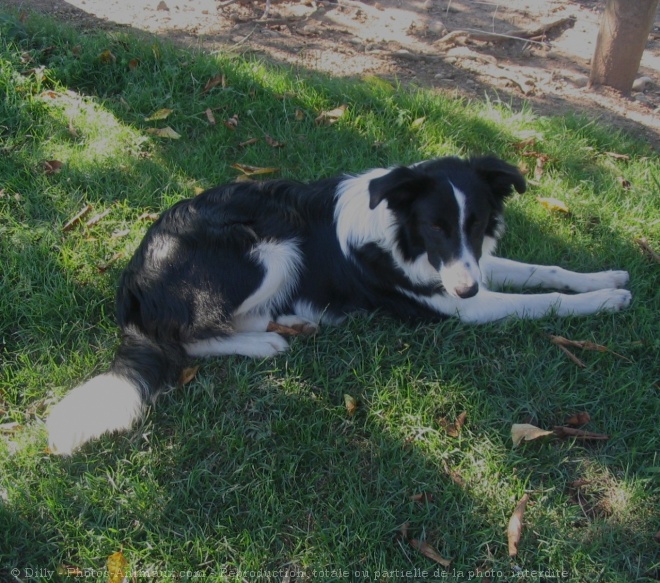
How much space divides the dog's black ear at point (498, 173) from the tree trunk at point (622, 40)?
2.72 meters

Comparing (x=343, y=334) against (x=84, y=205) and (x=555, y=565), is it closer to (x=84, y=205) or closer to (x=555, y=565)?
(x=555, y=565)

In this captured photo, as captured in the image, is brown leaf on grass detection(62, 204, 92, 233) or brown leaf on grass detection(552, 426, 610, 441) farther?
brown leaf on grass detection(62, 204, 92, 233)

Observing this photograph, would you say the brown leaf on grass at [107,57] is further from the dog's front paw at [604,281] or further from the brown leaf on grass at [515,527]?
the brown leaf on grass at [515,527]

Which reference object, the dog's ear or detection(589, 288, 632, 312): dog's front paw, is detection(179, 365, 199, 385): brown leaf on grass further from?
detection(589, 288, 632, 312): dog's front paw

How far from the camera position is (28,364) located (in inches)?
121

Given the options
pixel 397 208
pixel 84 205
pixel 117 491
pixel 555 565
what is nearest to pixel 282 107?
pixel 84 205

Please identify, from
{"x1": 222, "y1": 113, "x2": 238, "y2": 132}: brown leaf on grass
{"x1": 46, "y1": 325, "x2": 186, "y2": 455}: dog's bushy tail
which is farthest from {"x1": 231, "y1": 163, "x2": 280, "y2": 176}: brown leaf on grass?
{"x1": 46, "y1": 325, "x2": 186, "y2": 455}: dog's bushy tail

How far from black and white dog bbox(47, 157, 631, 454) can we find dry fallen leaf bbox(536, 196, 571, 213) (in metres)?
0.65

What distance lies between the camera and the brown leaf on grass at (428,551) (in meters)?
2.31

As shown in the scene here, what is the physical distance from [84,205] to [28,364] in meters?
1.35

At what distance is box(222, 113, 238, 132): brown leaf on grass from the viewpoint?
4629mm

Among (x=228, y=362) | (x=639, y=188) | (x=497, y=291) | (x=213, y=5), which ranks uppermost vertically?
(x=213, y=5)

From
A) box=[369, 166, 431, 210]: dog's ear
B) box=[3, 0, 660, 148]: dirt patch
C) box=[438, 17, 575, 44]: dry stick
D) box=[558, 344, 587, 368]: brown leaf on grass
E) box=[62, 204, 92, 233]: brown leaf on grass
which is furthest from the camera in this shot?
box=[438, 17, 575, 44]: dry stick

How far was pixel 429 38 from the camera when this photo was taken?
5930 mm
